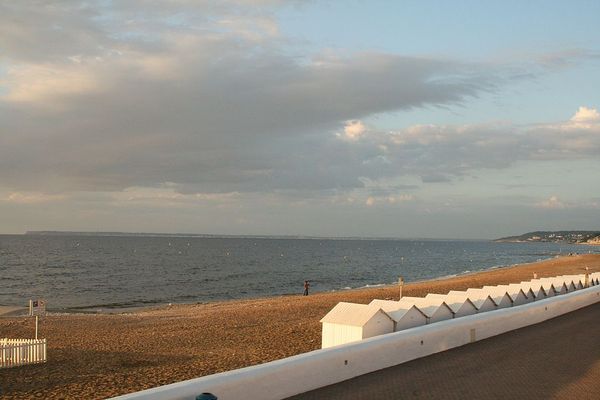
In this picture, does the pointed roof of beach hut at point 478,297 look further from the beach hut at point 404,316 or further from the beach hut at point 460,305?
the beach hut at point 404,316

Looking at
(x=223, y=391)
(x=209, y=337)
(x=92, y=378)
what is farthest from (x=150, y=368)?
(x=223, y=391)

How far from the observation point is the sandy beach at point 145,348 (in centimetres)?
1398

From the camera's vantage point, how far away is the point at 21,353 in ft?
53.5

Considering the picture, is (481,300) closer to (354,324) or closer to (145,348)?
(354,324)

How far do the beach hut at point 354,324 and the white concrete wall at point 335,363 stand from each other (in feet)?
2.77

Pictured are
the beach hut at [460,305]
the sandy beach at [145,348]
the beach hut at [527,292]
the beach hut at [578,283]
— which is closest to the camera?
the sandy beach at [145,348]

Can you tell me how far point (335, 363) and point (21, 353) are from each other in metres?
11.1

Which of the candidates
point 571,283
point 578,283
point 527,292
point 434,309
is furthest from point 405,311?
point 578,283

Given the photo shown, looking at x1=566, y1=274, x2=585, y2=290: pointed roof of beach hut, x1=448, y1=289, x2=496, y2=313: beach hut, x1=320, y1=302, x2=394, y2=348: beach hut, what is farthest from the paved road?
x1=566, y1=274, x2=585, y2=290: pointed roof of beach hut

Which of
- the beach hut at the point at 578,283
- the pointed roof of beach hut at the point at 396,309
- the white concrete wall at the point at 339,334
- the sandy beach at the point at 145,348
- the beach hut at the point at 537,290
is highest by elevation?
the pointed roof of beach hut at the point at 396,309

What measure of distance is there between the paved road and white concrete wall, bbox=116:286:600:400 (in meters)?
0.16

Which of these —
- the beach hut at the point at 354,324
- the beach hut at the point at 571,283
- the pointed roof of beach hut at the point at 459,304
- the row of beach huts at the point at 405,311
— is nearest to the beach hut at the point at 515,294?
the row of beach huts at the point at 405,311

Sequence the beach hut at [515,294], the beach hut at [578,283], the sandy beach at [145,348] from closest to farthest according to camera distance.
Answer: the sandy beach at [145,348], the beach hut at [515,294], the beach hut at [578,283]

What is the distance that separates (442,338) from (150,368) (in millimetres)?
8074
